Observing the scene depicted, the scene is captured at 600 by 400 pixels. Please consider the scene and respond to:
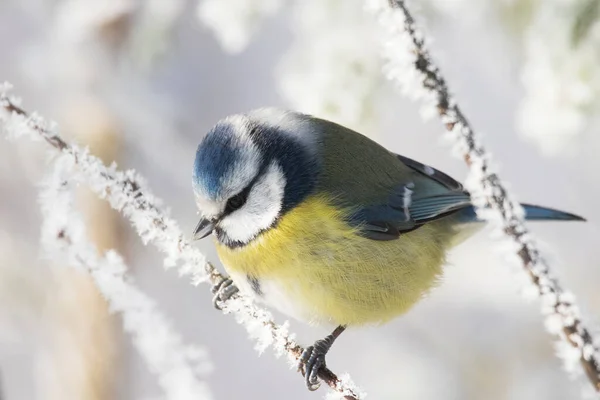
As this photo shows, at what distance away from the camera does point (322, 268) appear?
128 centimetres

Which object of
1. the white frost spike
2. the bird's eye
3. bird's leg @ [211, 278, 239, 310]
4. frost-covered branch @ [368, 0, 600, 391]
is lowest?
frost-covered branch @ [368, 0, 600, 391]

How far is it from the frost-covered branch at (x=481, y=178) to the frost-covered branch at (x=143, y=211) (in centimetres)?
25

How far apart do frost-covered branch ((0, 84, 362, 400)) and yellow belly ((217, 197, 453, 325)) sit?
0.92 ft

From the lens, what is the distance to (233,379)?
12.3ft

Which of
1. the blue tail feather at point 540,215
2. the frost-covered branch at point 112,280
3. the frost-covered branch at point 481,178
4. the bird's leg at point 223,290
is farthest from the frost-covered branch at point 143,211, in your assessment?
the blue tail feather at point 540,215

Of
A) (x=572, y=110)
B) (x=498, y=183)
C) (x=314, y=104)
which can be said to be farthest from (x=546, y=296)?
(x=314, y=104)

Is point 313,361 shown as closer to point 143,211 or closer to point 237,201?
point 237,201

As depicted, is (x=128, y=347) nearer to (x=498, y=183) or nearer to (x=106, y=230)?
(x=106, y=230)

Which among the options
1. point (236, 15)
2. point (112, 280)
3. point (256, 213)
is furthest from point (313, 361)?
point (236, 15)

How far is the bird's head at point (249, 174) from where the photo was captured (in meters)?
1.24

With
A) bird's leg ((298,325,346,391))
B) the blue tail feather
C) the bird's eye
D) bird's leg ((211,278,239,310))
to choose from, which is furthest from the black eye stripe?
the blue tail feather

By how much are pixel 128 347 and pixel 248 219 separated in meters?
1.84

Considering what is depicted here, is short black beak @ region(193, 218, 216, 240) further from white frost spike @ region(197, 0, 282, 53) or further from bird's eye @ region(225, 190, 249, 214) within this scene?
white frost spike @ region(197, 0, 282, 53)

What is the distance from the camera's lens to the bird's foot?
130 cm
